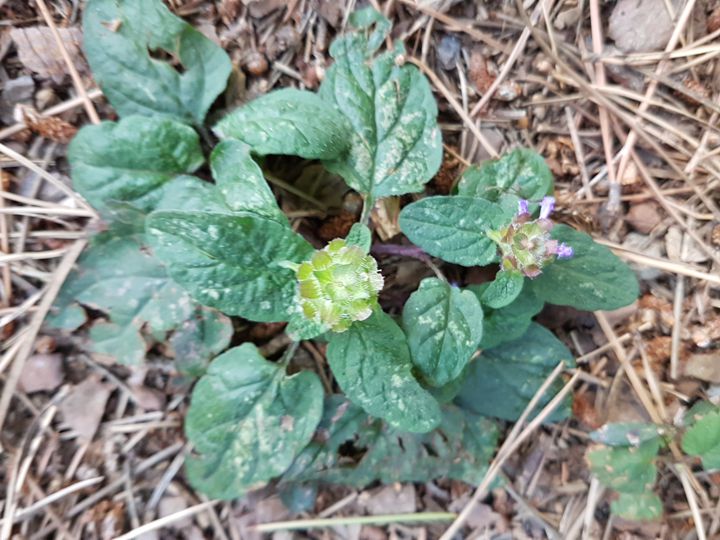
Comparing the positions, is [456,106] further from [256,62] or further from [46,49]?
[46,49]

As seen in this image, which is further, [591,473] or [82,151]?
[591,473]

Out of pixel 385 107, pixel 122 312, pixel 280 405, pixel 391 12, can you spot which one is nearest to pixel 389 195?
pixel 385 107

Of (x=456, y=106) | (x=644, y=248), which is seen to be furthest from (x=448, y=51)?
(x=644, y=248)

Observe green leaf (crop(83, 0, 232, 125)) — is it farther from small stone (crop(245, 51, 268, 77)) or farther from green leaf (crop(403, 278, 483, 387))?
green leaf (crop(403, 278, 483, 387))

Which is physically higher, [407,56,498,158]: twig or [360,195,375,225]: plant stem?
[407,56,498,158]: twig

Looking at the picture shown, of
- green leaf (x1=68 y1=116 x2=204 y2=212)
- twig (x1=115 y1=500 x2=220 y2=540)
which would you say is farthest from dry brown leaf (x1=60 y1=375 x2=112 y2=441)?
green leaf (x1=68 y1=116 x2=204 y2=212)

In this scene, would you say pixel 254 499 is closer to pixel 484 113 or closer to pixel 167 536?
→ pixel 167 536


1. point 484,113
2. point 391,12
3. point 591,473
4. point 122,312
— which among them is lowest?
point 591,473

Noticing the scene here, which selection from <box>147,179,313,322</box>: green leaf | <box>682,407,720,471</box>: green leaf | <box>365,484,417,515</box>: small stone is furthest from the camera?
<box>365,484,417,515</box>: small stone
